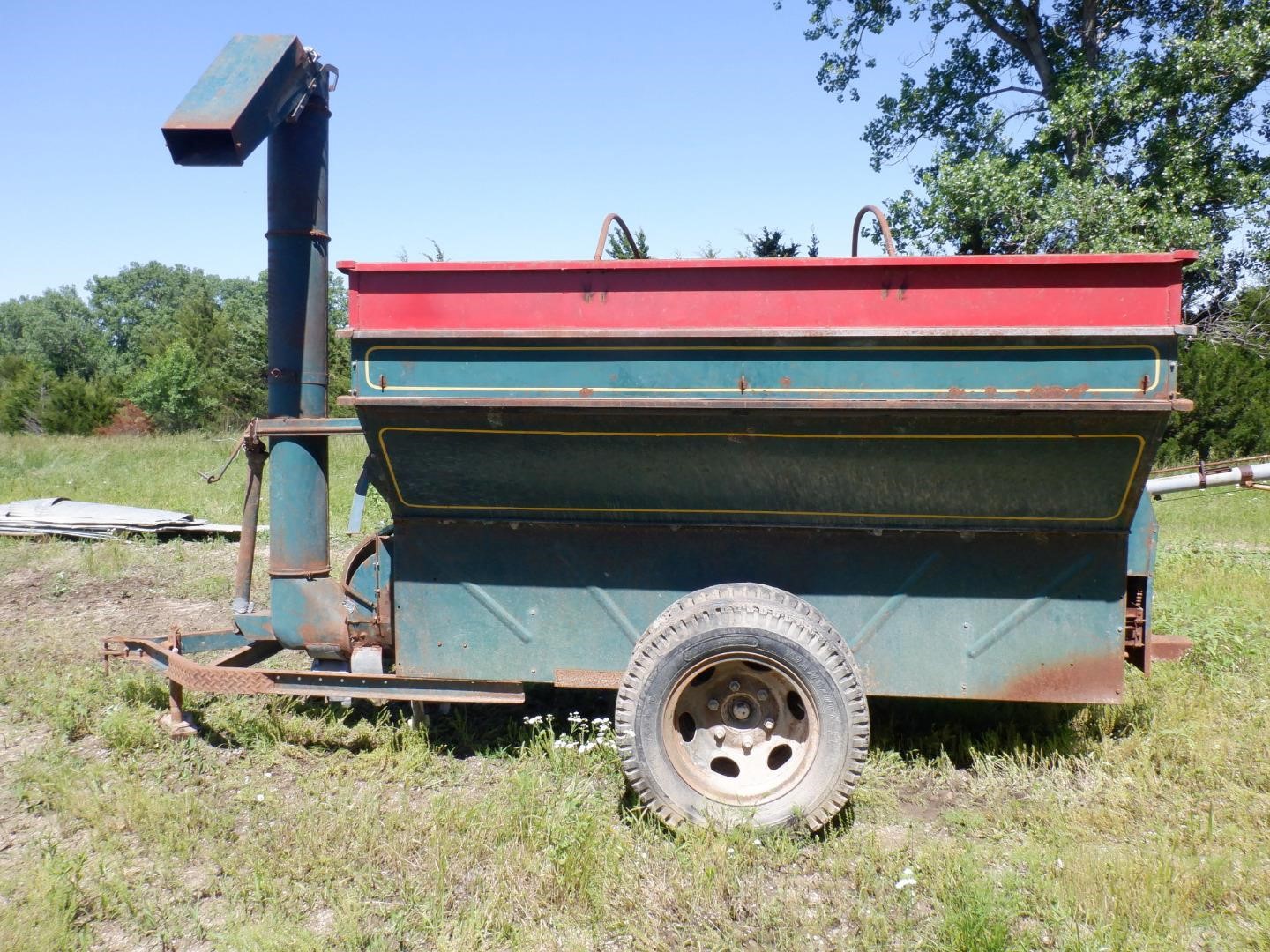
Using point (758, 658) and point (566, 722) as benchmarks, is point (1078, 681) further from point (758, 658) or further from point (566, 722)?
point (566, 722)

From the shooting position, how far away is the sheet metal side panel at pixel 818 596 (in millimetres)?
3740

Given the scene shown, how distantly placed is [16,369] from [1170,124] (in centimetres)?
5872

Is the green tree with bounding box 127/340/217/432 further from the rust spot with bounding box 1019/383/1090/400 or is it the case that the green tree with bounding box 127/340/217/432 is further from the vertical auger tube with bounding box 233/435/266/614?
the rust spot with bounding box 1019/383/1090/400

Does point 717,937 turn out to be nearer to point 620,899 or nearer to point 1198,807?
point 620,899

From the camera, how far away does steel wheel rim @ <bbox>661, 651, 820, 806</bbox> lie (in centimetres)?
365

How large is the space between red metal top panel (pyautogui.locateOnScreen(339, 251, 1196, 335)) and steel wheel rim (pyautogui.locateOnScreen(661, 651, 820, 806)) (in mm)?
1371

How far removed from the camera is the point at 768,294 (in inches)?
139

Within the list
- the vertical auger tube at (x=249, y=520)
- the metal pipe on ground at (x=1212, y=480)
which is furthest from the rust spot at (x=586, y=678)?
the metal pipe on ground at (x=1212, y=480)

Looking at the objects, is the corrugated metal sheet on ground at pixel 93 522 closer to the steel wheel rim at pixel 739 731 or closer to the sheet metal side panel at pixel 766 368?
the sheet metal side panel at pixel 766 368

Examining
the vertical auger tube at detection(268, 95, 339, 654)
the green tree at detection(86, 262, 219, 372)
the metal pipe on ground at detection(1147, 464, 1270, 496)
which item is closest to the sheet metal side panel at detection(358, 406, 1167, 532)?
the vertical auger tube at detection(268, 95, 339, 654)

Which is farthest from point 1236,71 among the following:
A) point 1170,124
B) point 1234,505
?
point 1234,505

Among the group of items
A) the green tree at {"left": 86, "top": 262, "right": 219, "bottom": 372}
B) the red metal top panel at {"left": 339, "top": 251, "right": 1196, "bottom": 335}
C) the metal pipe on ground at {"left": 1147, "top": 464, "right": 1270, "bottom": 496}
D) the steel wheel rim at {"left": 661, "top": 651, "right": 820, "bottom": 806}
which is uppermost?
the green tree at {"left": 86, "top": 262, "right": 219, "bottom": 372}

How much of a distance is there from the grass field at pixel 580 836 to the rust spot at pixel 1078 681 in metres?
0.43

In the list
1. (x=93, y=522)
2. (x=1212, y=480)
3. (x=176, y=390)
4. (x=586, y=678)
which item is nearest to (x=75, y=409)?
(x=176, y=390)
